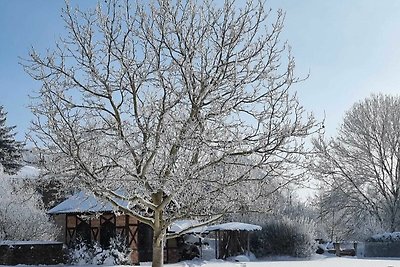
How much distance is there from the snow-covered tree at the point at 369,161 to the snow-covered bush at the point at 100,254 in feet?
51.6

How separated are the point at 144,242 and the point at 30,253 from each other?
547 cm

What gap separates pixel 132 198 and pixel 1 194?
1997cm

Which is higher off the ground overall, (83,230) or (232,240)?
(83,230)

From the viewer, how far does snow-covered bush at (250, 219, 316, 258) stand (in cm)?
2855

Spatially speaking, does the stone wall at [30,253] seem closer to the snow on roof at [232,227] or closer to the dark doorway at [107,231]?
the dark doorway at [107,231]

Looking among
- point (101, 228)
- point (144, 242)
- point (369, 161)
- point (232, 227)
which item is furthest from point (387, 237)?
point (101, 228)

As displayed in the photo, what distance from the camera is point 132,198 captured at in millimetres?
10414

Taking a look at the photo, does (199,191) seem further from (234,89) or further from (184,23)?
(184,23)

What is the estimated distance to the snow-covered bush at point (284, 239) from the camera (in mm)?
28547

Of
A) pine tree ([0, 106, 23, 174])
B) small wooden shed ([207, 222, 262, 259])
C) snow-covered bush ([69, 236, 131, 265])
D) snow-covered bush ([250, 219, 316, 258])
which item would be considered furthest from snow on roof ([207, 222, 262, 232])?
pine tree ([0, 106, 23, 174])

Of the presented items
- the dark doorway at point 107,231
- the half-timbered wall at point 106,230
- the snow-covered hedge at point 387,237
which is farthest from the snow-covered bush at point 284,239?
the dark doorway at point 107,231

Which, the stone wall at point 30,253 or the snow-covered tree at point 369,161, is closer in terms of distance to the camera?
the stone wall at point 30,253

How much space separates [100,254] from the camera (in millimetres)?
21734

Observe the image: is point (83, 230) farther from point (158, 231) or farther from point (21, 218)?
point (158, 231)
